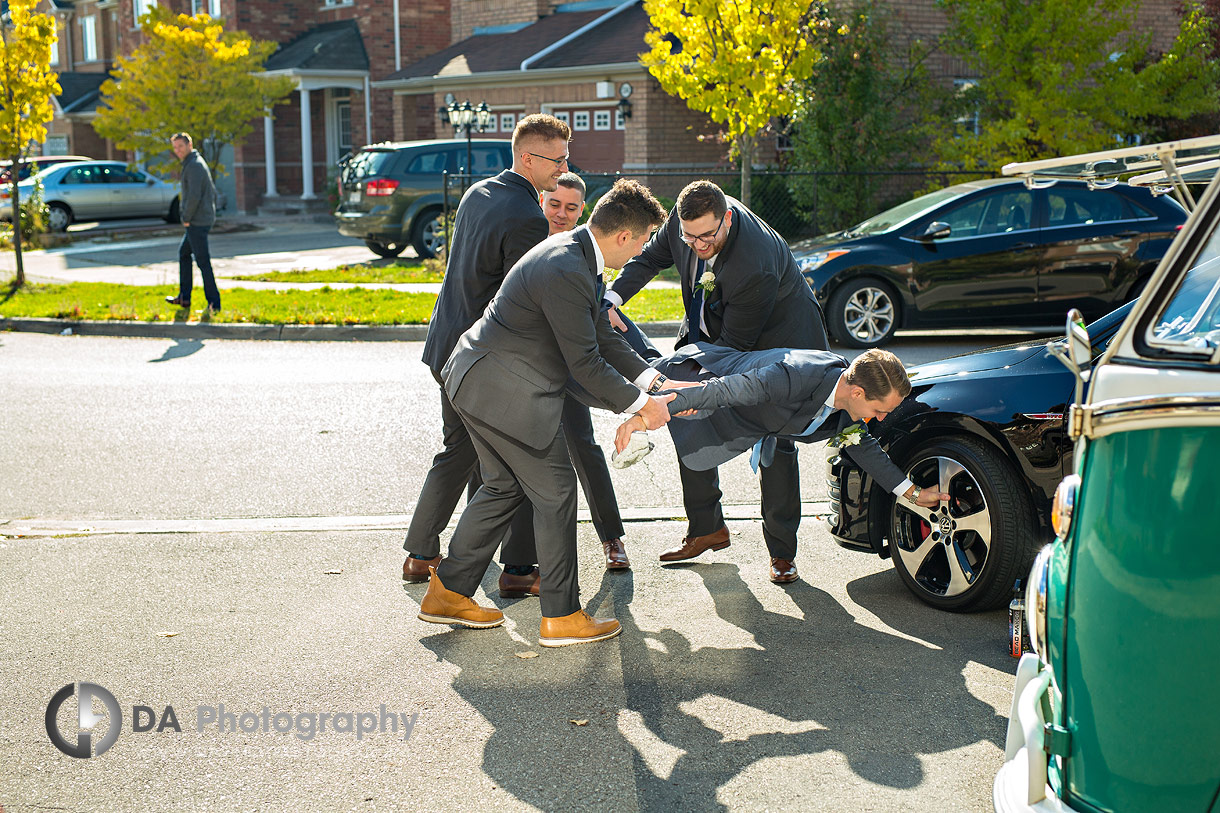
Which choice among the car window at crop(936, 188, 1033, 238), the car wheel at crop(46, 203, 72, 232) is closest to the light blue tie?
the car window at crop(936, 188, 1033, 238)

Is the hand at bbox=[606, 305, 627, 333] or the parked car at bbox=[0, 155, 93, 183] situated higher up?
the parked car at bbox=[0, 155, 93, 183]

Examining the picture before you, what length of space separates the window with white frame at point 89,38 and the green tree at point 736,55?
36202 millimetres

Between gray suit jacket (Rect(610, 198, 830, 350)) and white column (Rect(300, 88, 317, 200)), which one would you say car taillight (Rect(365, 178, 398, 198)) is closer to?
white column (Rect(300, 88, 317, 200))

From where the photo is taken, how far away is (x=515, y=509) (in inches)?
193

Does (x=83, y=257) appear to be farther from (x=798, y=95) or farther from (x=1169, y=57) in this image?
(x=1169, y=57)

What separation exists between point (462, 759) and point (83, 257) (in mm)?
21628

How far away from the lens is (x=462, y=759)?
3838 mm

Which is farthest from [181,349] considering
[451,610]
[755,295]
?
[755,295]

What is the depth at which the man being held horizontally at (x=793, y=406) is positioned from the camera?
4797 millimetres

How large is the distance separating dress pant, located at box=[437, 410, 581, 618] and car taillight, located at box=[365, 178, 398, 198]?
15663 mm

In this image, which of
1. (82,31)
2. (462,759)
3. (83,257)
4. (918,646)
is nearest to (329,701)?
(462,759)

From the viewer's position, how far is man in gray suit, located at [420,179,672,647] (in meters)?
4.50

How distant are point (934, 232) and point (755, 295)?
7.10 m

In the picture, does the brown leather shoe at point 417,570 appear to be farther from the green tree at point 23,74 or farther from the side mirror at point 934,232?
the green tree at point 23,74
